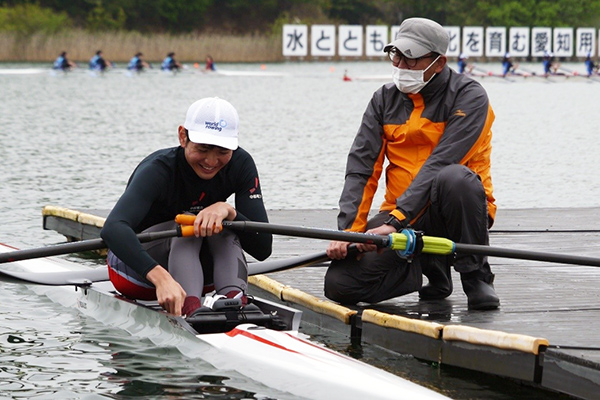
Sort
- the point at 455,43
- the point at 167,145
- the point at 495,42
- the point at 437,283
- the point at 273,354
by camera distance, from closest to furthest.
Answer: the point at 273,354, the point at 437,283, the point at 167,145, the point at 455,43, the point at 495,42

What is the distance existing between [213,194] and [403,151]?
3.55ft

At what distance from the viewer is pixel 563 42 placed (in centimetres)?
6838

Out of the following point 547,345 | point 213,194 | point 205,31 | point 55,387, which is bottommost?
point 55,387

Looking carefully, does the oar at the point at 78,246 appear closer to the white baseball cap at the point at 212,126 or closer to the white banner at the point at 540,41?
the white baseball cap at the point at 212,126

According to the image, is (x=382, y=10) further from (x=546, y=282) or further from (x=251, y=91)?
(x=546, y=282)

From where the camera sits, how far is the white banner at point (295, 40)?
61.3 meters

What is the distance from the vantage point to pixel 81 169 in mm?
17641

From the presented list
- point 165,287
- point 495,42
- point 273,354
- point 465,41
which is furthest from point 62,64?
point 273,354

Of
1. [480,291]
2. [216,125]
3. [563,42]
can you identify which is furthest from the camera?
[563,42]

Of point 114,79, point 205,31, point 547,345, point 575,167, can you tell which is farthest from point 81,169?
point 205,31

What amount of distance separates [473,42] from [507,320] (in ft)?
205

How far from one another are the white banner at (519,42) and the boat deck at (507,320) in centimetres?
6163

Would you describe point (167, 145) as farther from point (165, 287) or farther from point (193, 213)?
point (165, 287)

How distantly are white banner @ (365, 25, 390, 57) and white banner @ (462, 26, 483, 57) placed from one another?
4753 millimetres
